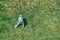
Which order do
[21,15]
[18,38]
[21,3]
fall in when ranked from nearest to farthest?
[18,38], [21,15], [21,3]

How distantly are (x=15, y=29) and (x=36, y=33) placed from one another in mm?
667

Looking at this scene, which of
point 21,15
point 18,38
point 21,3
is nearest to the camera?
point 18,38

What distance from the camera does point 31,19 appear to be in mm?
8125

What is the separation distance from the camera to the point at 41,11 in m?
8.38

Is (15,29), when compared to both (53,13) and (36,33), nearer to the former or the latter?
(36,33)

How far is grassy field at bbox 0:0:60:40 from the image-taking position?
25.1 feet

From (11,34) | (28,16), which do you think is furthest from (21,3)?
(11,34)

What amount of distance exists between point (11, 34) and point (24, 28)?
18.0 inches

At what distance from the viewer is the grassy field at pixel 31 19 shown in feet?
25.1

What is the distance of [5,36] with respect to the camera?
25.1 ft

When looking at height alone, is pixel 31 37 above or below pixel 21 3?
below

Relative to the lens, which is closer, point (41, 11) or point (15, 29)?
point (15, 29)

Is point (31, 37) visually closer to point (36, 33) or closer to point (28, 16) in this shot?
point (36, 33)

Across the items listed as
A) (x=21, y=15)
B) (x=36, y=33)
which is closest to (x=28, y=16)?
(x=21, y=15)
